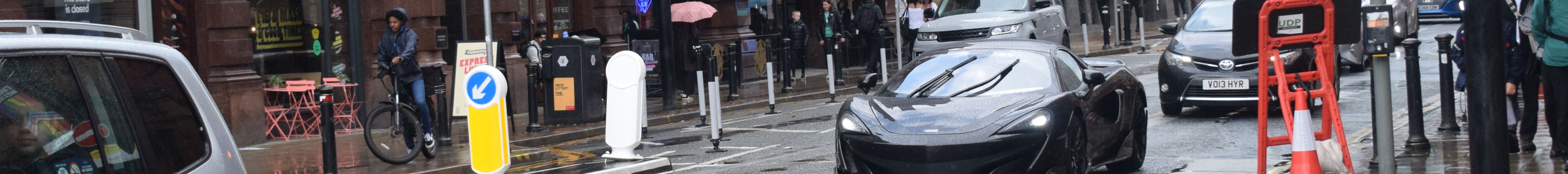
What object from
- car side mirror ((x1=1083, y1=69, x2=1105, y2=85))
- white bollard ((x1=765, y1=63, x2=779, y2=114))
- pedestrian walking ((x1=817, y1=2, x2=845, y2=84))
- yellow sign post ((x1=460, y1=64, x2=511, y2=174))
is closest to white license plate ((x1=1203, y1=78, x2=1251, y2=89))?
car side mirror ((x1=1083, y1=69, x2=1105, y2=85))

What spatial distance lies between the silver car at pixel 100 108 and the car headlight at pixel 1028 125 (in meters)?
4.36

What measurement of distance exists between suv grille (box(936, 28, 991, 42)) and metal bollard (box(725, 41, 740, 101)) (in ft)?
11.2

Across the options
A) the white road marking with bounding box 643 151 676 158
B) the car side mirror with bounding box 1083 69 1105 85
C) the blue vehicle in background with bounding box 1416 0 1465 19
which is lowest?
the white road marking with bounding box 643 151 676 158

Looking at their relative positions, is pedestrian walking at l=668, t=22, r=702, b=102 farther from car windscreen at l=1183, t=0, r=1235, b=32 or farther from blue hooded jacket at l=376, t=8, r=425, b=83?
blue hooded jacket at l=376, t=8, r=425, b=83

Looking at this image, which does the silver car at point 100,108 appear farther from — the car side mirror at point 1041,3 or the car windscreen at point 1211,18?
the car side mirror at point 1041,3

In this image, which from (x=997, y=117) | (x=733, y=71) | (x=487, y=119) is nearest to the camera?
(x=997, y=117)

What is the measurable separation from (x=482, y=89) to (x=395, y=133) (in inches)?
76.9

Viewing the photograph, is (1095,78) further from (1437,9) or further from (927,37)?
(1437,9)

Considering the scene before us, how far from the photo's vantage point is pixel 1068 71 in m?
9.05

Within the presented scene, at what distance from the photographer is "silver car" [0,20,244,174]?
3.34 metres

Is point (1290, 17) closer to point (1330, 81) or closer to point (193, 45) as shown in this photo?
point (1330, 81)

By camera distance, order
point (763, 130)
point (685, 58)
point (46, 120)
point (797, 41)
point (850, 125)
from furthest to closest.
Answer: point (797, 41)
point (685, 58)
point (763, 130)
point (850, 125)
point (46, 120)

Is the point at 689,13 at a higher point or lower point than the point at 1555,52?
higher

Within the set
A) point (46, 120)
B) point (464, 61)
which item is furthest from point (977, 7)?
point (46, 120)
